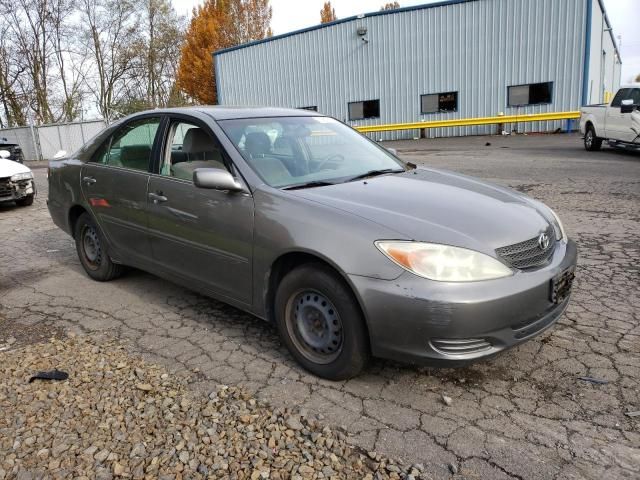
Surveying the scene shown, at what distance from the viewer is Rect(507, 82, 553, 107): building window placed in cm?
2181

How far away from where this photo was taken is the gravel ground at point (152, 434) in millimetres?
2348

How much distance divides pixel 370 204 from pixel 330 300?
589 mm

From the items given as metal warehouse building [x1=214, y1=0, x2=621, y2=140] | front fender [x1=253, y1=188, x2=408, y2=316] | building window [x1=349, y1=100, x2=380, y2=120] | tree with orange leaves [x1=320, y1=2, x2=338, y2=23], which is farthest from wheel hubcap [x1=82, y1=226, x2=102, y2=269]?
tree with orange leaves [x1=320, y1=2, x2=338, y2=23]

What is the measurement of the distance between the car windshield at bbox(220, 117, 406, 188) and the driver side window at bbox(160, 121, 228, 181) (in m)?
0.18

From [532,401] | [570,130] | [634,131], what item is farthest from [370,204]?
[570,130]

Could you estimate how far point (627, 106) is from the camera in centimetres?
1190

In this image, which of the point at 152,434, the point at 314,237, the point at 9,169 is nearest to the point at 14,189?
the point at 9,169

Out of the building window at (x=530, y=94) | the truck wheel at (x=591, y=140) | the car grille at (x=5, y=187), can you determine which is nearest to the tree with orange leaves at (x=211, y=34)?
the building window at (x=530, y=94)

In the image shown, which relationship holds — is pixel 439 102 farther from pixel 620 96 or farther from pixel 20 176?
pixel 20 176

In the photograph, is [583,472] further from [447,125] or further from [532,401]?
[447,125]

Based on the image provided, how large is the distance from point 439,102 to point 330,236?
74.8ft

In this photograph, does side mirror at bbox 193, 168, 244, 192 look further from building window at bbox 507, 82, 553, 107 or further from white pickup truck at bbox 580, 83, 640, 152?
building window at bbox 507, 82, 553, 107

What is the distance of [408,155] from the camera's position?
16.8 metres

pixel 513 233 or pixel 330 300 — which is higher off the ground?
pixel 513 233
